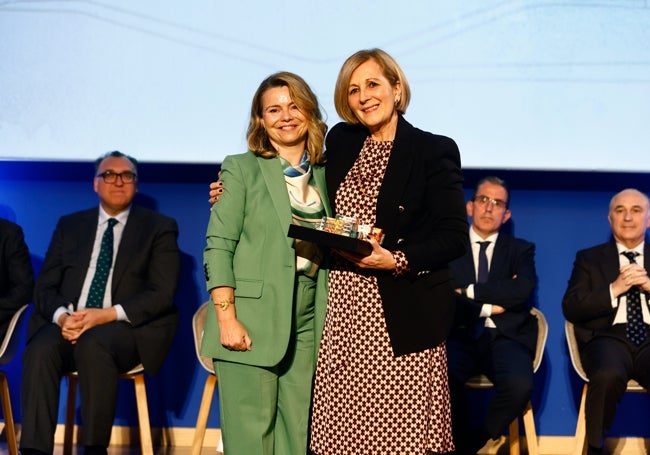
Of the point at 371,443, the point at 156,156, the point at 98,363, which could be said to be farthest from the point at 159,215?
the point at 371,443

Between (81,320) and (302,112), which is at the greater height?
(302,112)

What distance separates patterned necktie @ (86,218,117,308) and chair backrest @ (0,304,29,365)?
33cm

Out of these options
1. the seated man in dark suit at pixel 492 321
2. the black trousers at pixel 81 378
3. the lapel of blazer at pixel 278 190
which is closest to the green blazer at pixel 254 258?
the lapel of blazer at pixel 278 190

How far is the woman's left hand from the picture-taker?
2727 millimetres

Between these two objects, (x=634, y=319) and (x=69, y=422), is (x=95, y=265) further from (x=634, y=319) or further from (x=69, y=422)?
(x=634, y=319)

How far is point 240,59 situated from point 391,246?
2437mm

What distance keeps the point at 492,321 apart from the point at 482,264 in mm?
308

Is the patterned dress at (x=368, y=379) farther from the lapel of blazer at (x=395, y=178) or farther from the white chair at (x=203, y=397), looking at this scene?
the white chair at (x=203, y=397)

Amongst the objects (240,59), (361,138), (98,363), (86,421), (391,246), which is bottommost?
(86,421)

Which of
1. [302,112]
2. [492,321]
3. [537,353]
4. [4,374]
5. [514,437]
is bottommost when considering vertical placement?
[514,437]

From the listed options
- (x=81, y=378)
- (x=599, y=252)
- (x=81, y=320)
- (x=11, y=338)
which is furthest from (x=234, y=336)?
(x=599, y=252)

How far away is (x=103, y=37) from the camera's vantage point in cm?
505

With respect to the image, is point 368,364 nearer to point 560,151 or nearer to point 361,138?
point 361,138

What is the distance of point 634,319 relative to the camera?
4.54m
